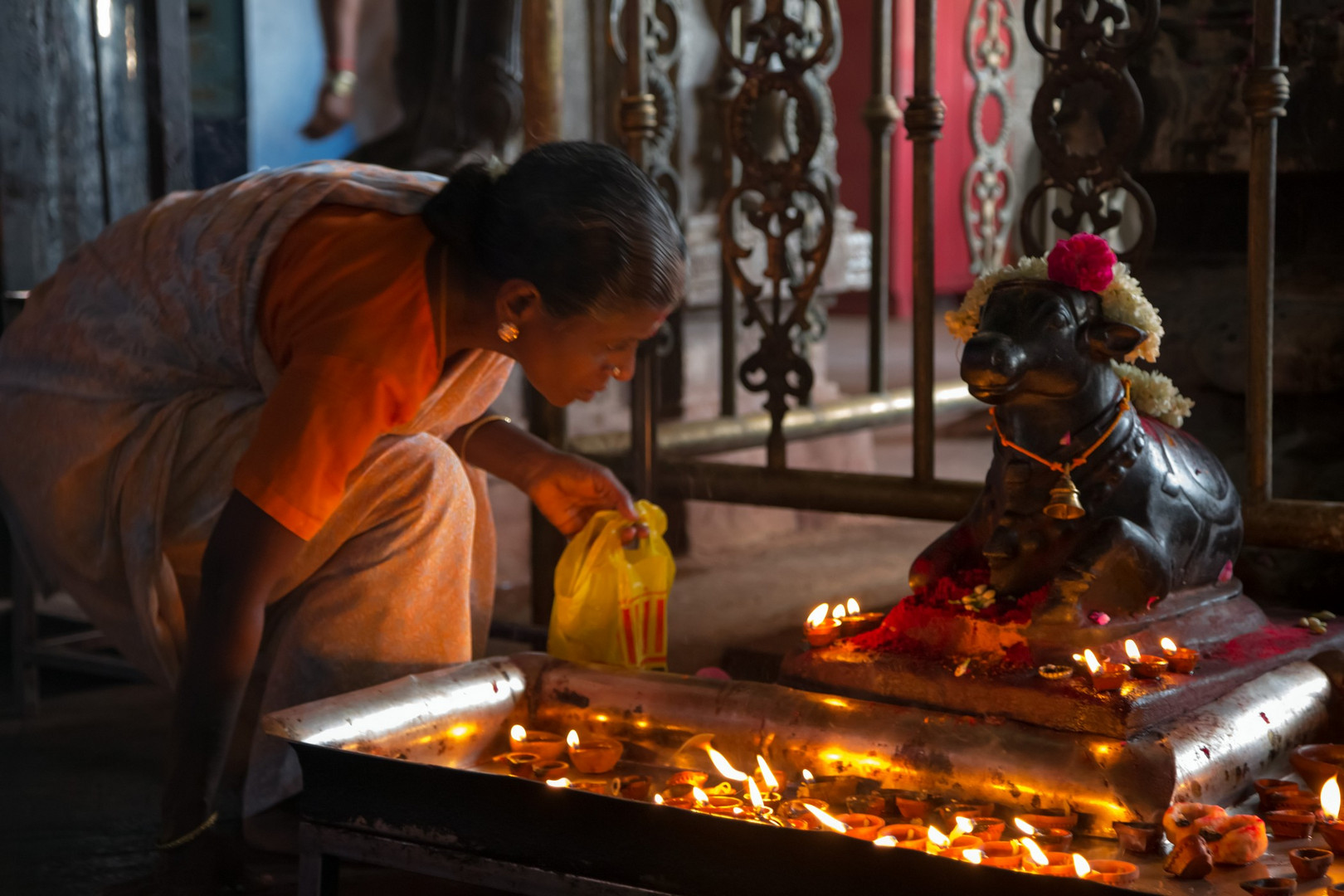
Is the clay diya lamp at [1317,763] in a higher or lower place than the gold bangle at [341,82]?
lower

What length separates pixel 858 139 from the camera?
1298 centimetres

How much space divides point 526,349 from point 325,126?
238 cm

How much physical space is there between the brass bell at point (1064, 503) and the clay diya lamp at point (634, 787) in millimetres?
723

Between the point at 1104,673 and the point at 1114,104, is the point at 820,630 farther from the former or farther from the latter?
the point at 1114,104

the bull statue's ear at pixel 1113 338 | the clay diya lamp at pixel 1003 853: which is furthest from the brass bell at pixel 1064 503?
the clay diya lamp at pixel 1003 853

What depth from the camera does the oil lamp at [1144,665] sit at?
2.11 metres

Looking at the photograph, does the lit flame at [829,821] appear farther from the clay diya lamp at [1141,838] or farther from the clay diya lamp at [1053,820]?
the clay diya lamp at [1141,838]

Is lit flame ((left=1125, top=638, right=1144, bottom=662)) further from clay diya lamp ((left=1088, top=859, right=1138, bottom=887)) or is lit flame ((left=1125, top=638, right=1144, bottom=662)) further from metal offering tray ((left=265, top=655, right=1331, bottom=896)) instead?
clay diya lamp ((left=1088, top=859, right=1138, bottom=887))

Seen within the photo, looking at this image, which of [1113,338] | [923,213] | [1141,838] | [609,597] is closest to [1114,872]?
[1141,838]

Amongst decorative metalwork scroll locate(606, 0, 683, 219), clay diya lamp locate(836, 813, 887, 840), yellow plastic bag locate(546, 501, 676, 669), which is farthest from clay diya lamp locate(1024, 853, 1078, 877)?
decorative metalwork scroll locate(606, 0, 683, 219)

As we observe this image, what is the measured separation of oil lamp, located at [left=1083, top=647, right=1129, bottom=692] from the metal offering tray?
0.09 meters

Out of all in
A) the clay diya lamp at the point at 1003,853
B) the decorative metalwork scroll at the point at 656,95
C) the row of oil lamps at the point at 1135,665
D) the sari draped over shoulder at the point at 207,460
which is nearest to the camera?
the clay diya lamp at the point at 1003,853

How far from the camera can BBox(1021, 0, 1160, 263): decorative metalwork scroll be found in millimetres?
2574

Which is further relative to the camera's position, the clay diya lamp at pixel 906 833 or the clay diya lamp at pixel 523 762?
the clay diya lamp at pixel 523 762
